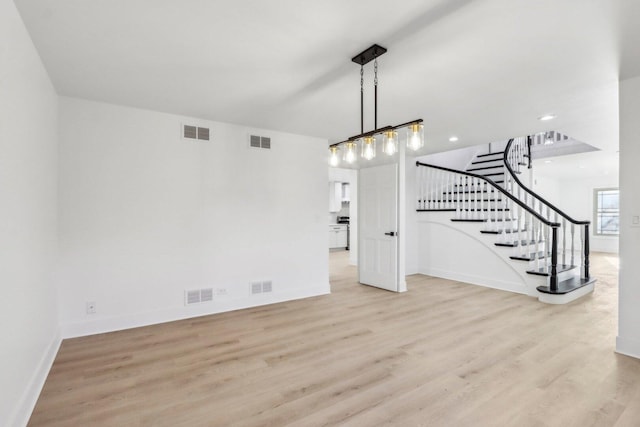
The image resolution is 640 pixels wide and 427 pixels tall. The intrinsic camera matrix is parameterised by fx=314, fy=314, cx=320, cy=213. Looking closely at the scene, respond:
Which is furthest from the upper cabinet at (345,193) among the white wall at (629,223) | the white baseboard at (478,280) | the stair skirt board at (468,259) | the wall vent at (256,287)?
the white wall at (629,223)

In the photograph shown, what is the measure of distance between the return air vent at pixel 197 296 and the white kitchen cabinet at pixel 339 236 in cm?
641

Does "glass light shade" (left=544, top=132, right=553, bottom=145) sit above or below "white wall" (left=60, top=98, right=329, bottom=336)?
above

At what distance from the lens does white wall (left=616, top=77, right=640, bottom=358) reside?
9.34 feet

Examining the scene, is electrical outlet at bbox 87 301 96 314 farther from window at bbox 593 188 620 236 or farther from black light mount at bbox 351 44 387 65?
window at bbox 593 188 620 236

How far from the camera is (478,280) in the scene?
18.3ft

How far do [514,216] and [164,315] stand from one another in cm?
603

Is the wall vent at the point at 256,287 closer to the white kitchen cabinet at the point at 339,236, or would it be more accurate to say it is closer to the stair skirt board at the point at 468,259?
the stair skirt board at the point at 468,259

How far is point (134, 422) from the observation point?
1.97 m

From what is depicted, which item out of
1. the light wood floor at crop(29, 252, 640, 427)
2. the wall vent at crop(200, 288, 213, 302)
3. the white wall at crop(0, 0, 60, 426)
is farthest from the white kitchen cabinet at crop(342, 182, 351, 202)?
the white wall at crop(0, 0, 60, 426)

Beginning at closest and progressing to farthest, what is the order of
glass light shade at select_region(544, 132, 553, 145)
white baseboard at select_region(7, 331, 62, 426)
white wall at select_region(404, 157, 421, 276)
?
white baseboard at select_region(7, 331, 62, 426), white wall at select_region(404, 157, 421, 276), glass light shade at select_region(544, 132, 553, 145)

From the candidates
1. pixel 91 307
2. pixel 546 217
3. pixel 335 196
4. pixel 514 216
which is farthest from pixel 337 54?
pixel 335 196

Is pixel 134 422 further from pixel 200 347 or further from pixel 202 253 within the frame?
pixel 202 253

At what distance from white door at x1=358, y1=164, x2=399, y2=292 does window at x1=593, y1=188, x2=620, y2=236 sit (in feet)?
28.8

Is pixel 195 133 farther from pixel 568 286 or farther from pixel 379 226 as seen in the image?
pixel 568 286
